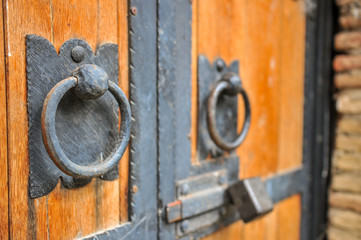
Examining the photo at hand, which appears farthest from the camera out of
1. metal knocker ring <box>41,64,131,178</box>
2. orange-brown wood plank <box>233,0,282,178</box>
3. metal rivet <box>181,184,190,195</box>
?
orange-brown wood plank <box>233,0,282,178</box>

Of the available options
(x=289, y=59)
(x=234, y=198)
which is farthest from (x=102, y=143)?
(x=289, y=59)

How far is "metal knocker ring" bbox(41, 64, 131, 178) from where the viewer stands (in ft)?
1.36

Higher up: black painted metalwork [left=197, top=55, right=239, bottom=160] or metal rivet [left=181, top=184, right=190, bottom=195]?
black painted metalwork [left=197, top=55, right=239, bottom=160]

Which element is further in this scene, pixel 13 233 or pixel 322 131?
pixel 322 131

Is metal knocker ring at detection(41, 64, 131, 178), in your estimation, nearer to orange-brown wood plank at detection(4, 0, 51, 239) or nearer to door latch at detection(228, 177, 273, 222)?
orange-brown wood plank at detection(4, 0, 51, 239)

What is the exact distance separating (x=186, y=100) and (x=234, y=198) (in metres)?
0.27

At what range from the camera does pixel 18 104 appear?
1.46 ft

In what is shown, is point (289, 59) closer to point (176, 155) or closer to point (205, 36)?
point (205, 36)

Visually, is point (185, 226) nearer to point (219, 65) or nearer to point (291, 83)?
point (219, 65)

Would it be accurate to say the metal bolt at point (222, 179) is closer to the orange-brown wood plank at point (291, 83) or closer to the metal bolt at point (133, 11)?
the orange-brown wood plank at point (291, 83)

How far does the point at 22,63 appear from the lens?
0.44m

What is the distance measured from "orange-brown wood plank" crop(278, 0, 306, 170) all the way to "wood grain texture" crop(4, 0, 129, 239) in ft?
1.99

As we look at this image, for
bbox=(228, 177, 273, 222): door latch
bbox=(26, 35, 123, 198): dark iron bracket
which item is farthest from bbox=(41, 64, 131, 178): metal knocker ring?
bbox=(228, 177, 273, 222): door latch

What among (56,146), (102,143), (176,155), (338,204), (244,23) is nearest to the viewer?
(56,146)
